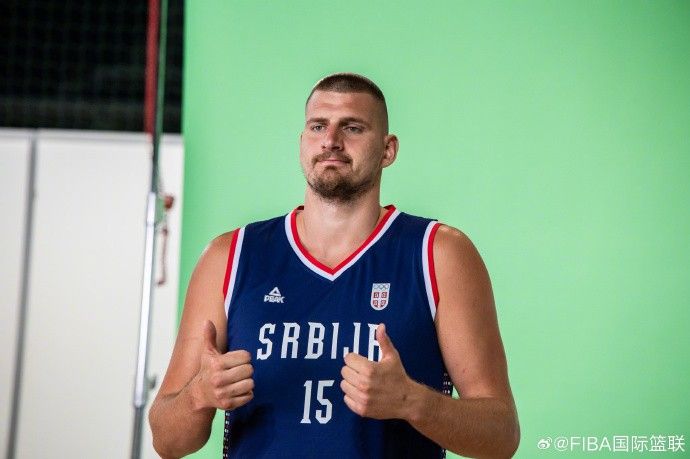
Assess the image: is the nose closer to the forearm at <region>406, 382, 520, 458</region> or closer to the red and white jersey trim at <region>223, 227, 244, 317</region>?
the red and white jersey trim at <region>223, 227, 244, 317</region>

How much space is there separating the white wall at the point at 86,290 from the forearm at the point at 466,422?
56.1 inches

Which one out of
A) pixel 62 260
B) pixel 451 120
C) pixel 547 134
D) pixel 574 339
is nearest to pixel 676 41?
pixel 547 134

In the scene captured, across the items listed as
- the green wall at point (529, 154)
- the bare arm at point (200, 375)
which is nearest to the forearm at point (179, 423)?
the bare arm at point (200, 375)

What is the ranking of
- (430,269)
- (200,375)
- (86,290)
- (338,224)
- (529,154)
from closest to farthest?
(200,375), (430,269), (338,224), (529,154), (86,290)

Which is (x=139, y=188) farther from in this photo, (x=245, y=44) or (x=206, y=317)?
(x=206, y=317)

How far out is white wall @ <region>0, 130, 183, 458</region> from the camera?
108 inches

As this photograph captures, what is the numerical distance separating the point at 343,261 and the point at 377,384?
0.49 m

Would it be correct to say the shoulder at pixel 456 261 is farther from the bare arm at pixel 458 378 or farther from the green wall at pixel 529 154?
the green wall at pixel 529 154

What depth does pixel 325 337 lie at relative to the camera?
5.43 ft

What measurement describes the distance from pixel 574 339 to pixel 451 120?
2.48 feet

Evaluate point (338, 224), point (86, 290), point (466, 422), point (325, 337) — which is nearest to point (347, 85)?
point (338, 224)

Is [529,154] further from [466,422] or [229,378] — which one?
[229,378]

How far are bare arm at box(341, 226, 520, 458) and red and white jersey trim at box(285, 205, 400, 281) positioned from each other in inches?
5.0

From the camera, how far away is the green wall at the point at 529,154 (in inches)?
97.4
